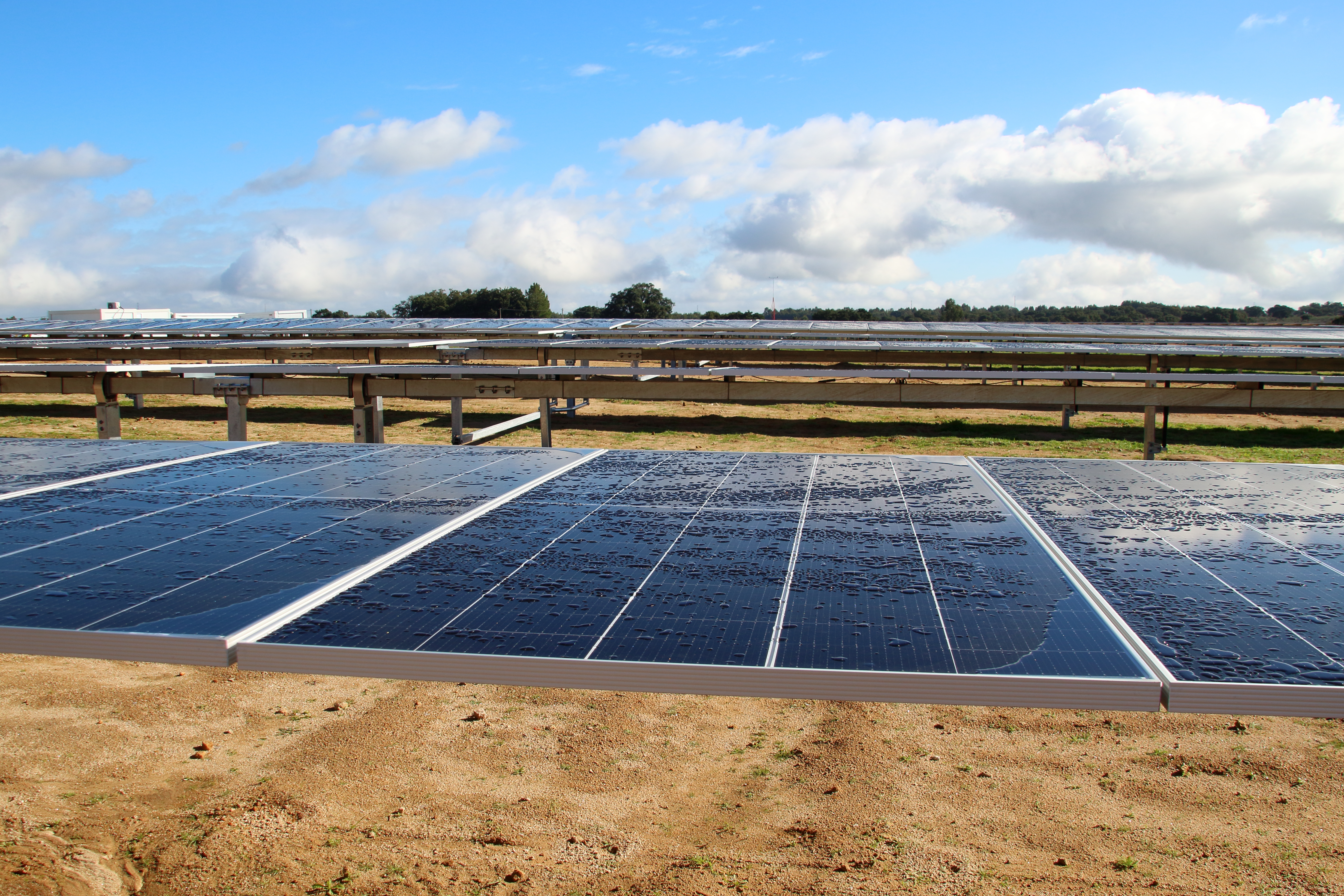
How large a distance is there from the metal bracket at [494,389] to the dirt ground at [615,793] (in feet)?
24.7

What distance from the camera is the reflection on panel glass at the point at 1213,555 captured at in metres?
3.25

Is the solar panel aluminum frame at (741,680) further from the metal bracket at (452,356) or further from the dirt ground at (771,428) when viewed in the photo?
the dirt ground at (771,428)

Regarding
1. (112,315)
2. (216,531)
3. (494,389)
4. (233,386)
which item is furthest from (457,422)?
(112,315)

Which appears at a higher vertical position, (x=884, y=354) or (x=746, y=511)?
(x=884, y=354)

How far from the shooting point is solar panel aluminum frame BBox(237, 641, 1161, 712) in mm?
2988

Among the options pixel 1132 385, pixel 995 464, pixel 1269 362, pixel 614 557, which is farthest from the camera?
pixel 1132 385

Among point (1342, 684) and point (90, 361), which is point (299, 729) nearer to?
point (1342, 684)

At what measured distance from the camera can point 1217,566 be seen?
14.4ft

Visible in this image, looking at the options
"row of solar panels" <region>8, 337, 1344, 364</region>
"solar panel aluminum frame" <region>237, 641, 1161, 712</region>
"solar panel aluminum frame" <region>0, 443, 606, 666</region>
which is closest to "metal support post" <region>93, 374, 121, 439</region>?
"row of solar panels" <region>8, 337, 1344, 364</region>

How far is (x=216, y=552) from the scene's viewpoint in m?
4.62

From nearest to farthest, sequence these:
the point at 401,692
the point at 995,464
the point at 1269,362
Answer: the point at 401,692 < the point at 995,464 < the point at 1269,362

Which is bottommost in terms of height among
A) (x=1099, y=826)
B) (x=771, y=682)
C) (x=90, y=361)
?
(x=1099, y=826)

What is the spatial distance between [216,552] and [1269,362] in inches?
1223

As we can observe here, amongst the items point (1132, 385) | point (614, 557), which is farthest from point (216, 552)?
point (1132, 385)
